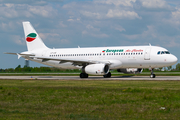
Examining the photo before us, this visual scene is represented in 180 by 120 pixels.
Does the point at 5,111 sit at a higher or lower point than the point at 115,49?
lower

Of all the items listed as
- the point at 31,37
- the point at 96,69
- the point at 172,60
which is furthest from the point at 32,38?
the point at 172,60

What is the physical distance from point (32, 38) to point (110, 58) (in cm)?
1632

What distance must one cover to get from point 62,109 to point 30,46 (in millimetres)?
37062

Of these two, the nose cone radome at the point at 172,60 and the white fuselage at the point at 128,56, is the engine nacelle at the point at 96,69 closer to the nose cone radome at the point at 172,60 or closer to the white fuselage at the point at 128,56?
the white fuselage at the point at 128,56

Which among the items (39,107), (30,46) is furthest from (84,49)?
(39,107)

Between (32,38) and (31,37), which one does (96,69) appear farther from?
(31,37)

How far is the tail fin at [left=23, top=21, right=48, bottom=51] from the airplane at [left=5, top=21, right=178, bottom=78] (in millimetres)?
1508

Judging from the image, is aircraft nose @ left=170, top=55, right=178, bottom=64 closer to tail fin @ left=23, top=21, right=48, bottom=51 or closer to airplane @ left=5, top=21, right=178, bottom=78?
airplane @ left=5, top=21, right=178, bottom=78

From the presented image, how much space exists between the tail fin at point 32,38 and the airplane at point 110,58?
151 cm

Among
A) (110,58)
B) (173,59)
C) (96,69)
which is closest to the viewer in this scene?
(173,59)

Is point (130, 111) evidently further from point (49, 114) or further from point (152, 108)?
point (49, 114)

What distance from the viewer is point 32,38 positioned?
153ft

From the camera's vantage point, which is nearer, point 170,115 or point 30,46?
point 170,115

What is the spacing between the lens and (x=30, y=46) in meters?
46.7
